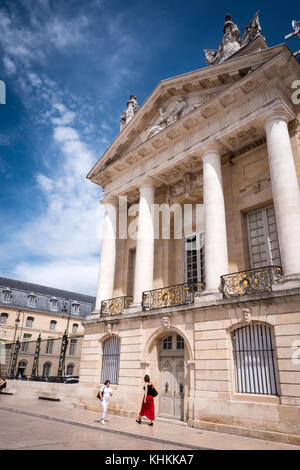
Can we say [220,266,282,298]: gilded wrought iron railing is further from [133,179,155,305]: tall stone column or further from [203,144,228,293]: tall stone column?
[133,179,155,305]: tall stone column

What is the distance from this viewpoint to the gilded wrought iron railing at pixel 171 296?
1207cm

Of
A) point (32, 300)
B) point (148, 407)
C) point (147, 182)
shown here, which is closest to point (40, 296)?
point (32, 300)

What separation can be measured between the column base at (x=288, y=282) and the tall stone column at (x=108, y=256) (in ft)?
28.8

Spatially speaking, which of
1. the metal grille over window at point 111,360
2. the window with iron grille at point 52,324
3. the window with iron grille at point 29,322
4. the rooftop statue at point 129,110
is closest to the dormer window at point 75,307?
the window with iron grille at point 52,324

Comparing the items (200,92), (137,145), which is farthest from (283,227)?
(137,145)

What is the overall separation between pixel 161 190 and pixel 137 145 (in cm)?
255

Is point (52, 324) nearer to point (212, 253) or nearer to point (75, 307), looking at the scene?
point (75, 307)

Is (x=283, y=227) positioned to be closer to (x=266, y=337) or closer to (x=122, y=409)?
(x=266, y=337)

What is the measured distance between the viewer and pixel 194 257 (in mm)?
14477

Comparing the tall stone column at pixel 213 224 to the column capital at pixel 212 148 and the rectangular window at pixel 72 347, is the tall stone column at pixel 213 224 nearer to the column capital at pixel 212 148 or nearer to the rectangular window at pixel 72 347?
the column capital at pixel 212 148

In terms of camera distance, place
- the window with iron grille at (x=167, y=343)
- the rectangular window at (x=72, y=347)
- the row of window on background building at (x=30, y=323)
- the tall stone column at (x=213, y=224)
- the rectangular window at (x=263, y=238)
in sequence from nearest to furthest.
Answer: the tall stone column at (x=213, y=224), the rectangular window at (x=263, y=238), the window with iron grille at (x=167, y=343), the rectangular window at (x=72, y=347), the row of window on background building at (x=30, y=323)

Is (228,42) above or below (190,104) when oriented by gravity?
above

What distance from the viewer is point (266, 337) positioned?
943 centimetres

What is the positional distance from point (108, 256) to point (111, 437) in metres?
9.56
